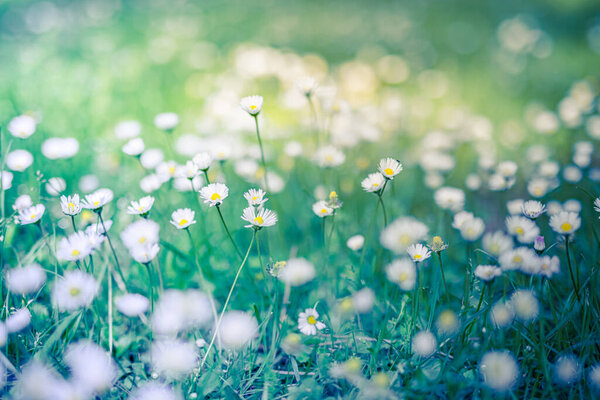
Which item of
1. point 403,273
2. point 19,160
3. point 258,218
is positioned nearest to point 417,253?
point 403,273

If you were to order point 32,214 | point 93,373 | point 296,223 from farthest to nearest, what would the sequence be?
point 296,223
point 32,214
point 93,373

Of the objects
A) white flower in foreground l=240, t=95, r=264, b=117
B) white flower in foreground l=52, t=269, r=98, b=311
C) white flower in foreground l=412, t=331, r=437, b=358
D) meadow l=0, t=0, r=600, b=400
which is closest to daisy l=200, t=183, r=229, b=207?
meadow l=0, t=0, r=600, b=400

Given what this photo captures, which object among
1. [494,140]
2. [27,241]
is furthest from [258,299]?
[494,140]

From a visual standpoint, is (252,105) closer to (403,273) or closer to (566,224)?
(403,273)

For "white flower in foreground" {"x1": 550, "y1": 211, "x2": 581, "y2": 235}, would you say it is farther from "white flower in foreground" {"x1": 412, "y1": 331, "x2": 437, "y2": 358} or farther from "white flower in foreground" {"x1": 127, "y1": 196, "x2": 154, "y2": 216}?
"white flower in foreground" {"x1": 127, "y1": 196, "x2": 154, "y2": 216}

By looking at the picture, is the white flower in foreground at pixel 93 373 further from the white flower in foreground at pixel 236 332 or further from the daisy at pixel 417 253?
the daisy at pixel 417 253

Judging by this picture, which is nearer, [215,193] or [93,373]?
[93,373]
